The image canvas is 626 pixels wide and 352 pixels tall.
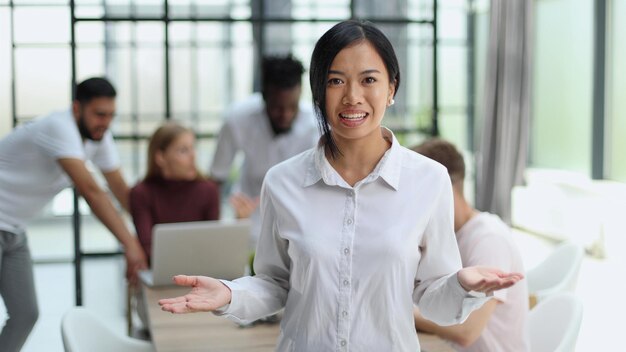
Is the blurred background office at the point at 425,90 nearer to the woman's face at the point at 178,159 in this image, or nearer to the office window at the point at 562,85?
the office window at the point at 562,85

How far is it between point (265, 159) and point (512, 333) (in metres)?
2.48

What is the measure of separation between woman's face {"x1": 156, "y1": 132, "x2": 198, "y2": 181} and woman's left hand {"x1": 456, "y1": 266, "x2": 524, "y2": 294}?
8.80 ft

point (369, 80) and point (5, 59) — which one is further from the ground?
point (5, 59)

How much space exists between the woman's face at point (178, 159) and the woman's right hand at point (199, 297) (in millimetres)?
2494

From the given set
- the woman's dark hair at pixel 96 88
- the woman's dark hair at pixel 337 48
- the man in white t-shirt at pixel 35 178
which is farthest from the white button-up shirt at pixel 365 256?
the woman's dark hair at pixel 96 88

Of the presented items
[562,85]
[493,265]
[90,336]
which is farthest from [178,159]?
[562,85]

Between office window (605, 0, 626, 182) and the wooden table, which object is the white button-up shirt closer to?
the wooden table

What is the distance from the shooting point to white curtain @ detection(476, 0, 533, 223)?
947 centimetres

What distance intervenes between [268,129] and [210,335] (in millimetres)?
2167

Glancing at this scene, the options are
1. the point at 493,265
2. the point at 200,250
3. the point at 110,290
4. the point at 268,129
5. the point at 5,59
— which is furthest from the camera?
the point at 5,59

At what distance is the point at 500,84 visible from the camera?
959 centimetres

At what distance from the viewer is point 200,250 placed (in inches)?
144

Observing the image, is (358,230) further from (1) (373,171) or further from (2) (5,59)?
(2) (5,59)

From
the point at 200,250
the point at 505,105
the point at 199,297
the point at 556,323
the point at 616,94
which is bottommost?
the point at 556,323
